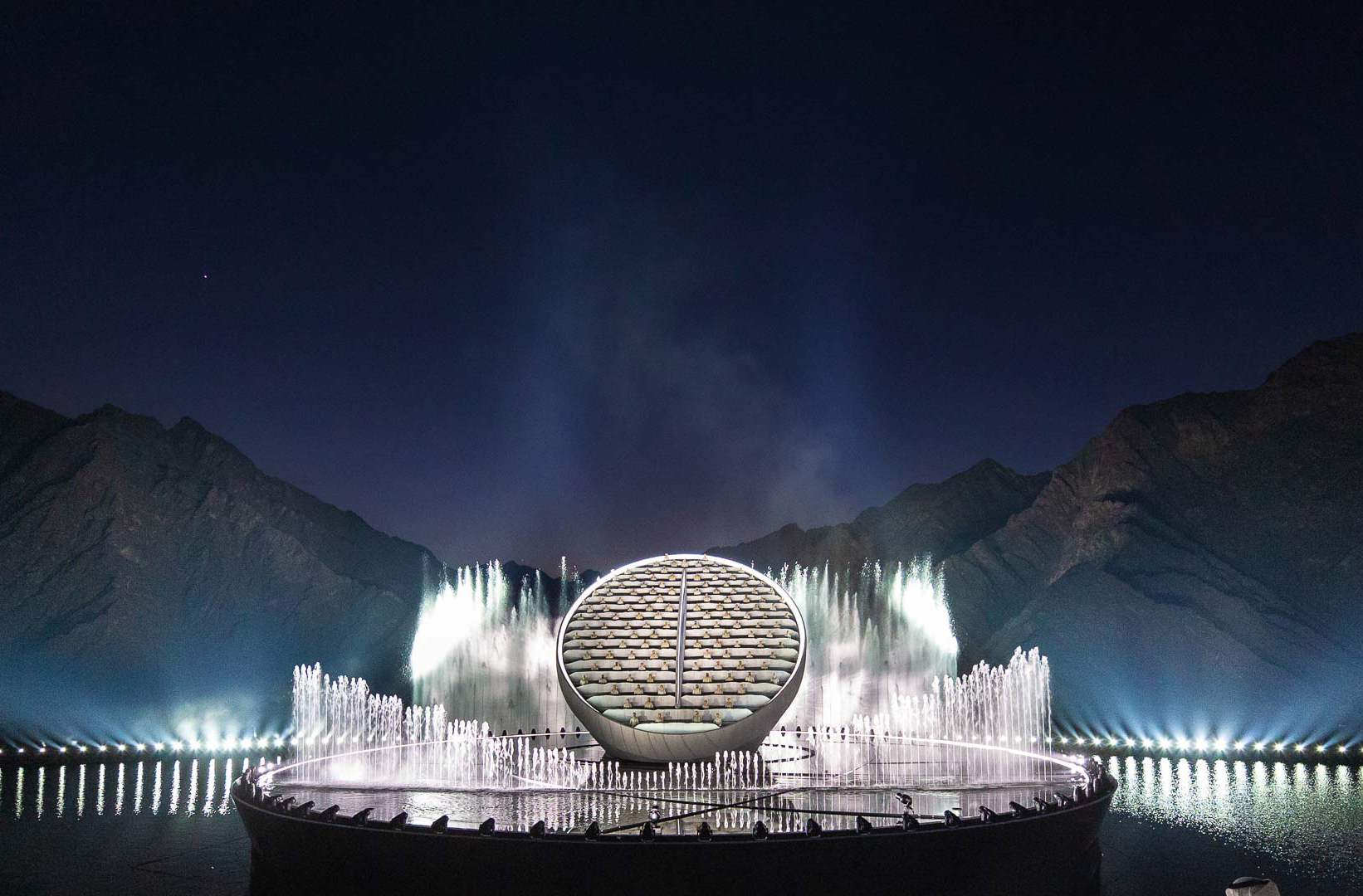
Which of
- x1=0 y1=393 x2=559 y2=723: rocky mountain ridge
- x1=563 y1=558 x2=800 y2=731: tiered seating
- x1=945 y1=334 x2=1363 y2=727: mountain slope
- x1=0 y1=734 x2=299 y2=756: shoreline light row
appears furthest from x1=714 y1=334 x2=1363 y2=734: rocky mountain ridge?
x1=0 y1=393 x2=559 y2=723: rocky mountain ridge

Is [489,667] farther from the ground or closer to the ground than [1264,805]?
farther from the ground

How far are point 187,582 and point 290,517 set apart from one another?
10929mm

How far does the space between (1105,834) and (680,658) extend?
9.18 m

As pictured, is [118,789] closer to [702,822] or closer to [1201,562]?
[702,822]

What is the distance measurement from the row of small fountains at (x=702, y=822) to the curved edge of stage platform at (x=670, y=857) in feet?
0.09

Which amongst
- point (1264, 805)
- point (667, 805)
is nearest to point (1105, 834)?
point (1264, 805)

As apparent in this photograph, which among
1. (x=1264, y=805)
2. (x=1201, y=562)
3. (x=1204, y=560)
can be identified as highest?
(x=1204, y=560)

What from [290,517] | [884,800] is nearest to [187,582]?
[290,517]

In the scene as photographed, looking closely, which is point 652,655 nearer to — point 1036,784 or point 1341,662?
point 1036,784

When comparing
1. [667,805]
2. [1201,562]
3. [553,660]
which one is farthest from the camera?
[1201,562]

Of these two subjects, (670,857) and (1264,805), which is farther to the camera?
(1264,805)

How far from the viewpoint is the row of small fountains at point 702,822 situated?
12945 millimetres

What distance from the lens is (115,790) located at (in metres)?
28.1

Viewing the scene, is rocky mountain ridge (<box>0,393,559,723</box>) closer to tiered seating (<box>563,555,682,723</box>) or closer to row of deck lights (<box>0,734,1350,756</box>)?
row of deck lights (<box>0,734,1350,756</box>)
